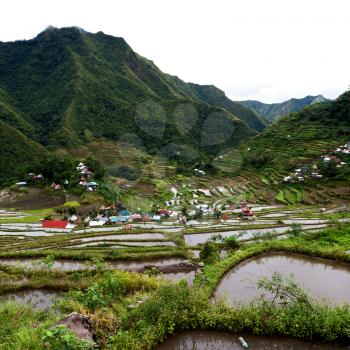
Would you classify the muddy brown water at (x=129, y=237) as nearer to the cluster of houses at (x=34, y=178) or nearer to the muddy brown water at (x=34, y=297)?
the muddy brown water at (x=34, y=297)

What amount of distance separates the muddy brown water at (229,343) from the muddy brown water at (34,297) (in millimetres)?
5486

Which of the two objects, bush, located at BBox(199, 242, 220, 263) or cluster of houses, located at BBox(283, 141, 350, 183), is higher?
cluster of houses, located at BBox(283, 141, 350, 183)

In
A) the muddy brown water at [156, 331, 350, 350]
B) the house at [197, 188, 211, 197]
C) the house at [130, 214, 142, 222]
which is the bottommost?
the muddy brown water at [156, 331, 350, 350]

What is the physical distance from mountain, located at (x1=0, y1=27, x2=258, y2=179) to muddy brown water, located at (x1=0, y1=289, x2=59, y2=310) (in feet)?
200

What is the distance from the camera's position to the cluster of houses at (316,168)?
42969 millimetres

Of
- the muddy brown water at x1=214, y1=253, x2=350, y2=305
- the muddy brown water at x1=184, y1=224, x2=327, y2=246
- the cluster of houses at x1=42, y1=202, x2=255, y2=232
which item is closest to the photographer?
the muddy brown water at x1=214, y1=253, x2=350, y2=305

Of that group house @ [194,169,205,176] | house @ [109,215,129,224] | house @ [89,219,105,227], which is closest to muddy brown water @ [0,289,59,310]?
house @ [89,219,105,227]

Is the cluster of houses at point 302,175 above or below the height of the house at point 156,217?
above

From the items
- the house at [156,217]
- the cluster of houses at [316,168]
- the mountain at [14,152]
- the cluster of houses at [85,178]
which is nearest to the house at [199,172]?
the cluster of houses at [316,168]

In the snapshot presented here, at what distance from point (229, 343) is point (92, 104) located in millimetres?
89874

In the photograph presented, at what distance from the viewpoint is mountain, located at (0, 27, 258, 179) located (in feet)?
267

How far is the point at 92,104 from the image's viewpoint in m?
90.6

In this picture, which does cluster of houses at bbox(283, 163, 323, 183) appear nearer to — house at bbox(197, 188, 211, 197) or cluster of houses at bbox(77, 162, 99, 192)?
house at bbox(197, 188, 211, 197)

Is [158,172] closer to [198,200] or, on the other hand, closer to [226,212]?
[198,200]
